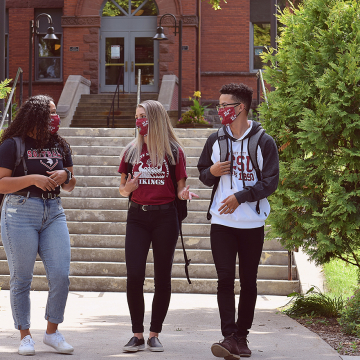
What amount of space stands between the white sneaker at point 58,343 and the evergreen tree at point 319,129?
2.63 metres

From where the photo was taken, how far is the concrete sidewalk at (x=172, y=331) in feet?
15.1

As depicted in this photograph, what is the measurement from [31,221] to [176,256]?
158 inches

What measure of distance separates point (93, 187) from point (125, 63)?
12.0m

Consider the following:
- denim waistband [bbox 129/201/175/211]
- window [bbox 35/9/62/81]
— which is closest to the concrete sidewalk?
denim waistband [bbox 129/201/175/211]

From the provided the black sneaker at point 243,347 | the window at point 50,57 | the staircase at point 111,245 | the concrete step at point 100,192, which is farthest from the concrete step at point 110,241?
the window at point 50,57

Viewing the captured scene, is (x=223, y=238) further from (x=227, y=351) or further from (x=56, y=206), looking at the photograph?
(x=56, y=206)

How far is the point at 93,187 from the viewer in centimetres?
1024

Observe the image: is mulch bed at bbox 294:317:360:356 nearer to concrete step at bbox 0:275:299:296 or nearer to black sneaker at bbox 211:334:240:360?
black sneaker at bbox 211:334:240:360

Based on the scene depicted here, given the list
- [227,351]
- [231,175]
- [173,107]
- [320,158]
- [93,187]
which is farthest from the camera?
[173,107]

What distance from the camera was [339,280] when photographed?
7875 mm

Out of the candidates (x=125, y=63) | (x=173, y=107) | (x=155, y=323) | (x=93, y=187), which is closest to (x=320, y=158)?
(x=155, y=323)

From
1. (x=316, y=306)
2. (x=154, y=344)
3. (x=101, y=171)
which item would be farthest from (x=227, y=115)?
(x=101, y=171)

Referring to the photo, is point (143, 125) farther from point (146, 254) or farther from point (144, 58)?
point (144, 58)

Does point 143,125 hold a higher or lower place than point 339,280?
higher
